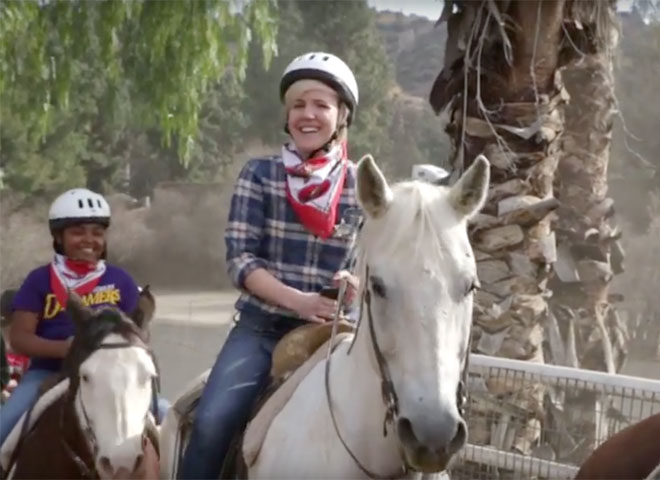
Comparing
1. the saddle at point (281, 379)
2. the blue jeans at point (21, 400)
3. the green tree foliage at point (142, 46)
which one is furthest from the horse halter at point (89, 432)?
the green tree foliage at point (142, 46)

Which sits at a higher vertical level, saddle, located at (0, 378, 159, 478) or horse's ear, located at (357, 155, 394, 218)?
horse's ear, located at (357, 155, 394, 218)

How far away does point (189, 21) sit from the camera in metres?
9.14

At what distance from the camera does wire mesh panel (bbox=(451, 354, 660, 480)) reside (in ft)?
17.9

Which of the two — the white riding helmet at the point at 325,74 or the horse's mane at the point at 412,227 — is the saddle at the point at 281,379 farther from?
the white riding helmet at the point at 325,74

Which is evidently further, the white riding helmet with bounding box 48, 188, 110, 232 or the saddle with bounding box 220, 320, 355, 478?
the white riding helmet with bounding box 48, 188, 110, 232

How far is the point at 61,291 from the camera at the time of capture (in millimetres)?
5125

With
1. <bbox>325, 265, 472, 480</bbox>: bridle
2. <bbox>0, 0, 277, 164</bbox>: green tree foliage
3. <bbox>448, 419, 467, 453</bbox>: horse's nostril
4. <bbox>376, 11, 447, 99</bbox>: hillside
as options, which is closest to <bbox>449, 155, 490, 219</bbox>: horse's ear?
<bbox>325, 265, 472, 480</bbox>: bridle

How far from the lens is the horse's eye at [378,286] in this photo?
119 inches

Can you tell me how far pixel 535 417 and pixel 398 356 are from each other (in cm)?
343

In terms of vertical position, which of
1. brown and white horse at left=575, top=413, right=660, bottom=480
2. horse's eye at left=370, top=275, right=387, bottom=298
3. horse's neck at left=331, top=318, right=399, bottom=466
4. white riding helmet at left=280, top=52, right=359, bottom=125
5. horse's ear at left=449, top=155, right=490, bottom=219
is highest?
white riding helmet at left=280, top=52, right=359, bottom=125

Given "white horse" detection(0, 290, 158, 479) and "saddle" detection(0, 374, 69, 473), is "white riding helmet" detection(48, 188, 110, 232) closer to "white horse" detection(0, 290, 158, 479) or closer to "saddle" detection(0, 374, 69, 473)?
"white horse" detection(0, 290, 158, 479)

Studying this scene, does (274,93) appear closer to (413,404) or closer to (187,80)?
(187,80)

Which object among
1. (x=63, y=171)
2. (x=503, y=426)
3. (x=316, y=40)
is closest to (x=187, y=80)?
(x=503, y=426)

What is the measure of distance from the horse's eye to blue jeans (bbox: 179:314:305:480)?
0.99m
